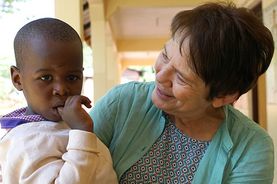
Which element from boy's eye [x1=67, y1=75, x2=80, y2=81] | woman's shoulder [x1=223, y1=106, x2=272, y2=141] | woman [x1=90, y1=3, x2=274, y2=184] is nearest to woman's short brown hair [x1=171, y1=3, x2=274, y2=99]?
woman [x1=90, y1=3, x2=274, y2=184]

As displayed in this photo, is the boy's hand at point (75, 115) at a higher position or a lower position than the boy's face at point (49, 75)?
lower

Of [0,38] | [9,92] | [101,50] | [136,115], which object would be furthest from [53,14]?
[136,115]

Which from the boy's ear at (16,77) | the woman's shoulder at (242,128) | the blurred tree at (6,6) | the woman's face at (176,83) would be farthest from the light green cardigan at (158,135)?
the blurred tree at (6,6)

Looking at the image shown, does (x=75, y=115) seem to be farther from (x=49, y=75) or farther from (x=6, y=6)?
(x=6, y=6)

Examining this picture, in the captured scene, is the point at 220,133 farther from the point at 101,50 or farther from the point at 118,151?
the point at 101,50

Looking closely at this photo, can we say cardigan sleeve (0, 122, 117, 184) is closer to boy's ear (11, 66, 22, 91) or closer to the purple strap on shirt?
the purple strap on shirt

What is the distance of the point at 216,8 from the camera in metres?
1.28

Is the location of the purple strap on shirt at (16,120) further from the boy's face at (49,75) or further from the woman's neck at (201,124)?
the woman's neck at (201,124)

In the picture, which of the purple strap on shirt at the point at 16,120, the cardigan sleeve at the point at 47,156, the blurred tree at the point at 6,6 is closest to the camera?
the cardigan sleeve at the point at 47,156

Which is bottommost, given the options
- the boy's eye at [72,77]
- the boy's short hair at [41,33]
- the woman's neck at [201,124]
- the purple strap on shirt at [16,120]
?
the woman's neck at [201,124]

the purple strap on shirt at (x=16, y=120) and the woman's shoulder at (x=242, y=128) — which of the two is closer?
the purple strap on shirt at (x=16, y=120)

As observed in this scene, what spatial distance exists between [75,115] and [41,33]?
0.86ft

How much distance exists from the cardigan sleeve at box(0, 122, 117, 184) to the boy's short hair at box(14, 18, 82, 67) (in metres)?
0.23

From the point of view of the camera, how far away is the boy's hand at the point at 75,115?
1.14m
